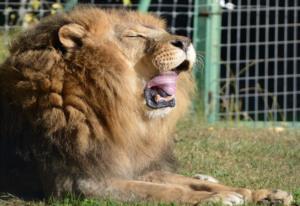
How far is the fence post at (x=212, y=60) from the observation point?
851 centimetres

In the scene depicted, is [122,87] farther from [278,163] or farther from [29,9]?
[29,9]

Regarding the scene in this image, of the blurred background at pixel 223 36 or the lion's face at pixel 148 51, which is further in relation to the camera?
the blurred background at pixel 223 36

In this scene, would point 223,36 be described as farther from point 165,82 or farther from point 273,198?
point 273,198

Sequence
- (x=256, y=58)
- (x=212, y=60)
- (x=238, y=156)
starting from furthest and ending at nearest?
(x=256, y=58) → (x=212, y=60) → (x=238, y=156)

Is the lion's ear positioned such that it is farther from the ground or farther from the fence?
the fence

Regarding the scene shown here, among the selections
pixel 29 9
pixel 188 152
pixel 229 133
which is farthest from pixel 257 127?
pixel 29 9

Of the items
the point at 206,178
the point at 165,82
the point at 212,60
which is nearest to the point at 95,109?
the point at 165,82

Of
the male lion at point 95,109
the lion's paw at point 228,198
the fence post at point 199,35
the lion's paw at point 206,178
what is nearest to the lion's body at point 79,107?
the male lion at point 95,109

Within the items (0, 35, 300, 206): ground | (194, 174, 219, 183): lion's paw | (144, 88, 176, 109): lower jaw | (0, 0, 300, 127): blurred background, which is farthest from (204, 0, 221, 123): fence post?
(144, 88, 176, 109): lower jaw

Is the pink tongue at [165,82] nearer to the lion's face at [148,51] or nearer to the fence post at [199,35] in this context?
the lion's face at [148,51]

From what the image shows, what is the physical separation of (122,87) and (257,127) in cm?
348

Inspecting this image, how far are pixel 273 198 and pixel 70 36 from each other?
1.45m

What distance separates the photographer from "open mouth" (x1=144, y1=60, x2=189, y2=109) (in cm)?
500

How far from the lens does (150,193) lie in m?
4.79
